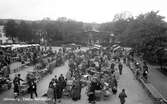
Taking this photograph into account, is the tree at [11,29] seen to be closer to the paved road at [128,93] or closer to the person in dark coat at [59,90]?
the paved road at [128,93]

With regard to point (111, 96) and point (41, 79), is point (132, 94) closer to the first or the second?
point (111, 96)

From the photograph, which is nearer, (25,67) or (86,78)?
(86,78)

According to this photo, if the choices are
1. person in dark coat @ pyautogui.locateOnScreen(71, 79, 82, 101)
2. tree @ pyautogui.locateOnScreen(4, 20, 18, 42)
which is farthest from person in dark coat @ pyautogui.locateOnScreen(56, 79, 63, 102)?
tree @ pyautogui.locateOnScreen(4, 20, 18, 42)

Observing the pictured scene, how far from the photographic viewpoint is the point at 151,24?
32.5 metres

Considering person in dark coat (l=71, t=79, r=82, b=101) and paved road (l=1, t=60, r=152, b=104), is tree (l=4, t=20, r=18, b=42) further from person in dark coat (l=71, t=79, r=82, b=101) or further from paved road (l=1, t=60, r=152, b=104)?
person in dark coat (l=71, t=79, r=82, b=101)

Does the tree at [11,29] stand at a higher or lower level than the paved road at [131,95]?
higher

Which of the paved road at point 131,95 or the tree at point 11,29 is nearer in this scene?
the paved road at point 131,95

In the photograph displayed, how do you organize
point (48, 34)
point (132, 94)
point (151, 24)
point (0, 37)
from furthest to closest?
point (0, 37), point (48, 34), point (151, 24), point (132, 94)

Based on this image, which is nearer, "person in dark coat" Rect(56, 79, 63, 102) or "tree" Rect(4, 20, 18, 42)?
"person in dark coat" Rect(56, 79, 63, 102)

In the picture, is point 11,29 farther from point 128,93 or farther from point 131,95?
point 131,95

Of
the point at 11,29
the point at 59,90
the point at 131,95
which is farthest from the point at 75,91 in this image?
the point at 11,29

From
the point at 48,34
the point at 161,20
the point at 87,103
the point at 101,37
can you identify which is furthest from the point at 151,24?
the point at 48,34

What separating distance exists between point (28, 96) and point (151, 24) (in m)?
23.8

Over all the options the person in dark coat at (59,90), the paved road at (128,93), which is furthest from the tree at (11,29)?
the person in dark coat at (59,90)
